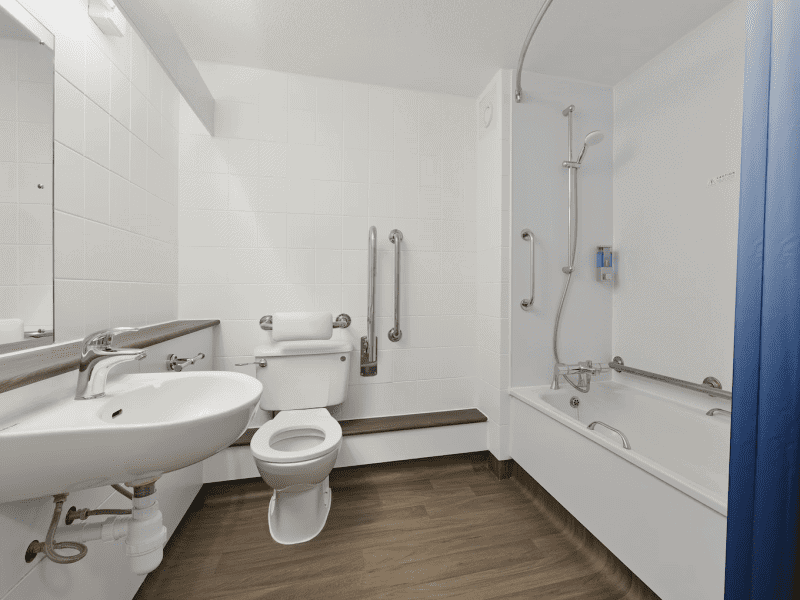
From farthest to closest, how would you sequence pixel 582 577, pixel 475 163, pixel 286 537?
1. pixel 475 163
2. pixel 286 537
3. pixel 582 577

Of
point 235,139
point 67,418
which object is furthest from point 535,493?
point 235,139

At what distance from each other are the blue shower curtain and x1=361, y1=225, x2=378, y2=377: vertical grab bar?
54.8 inches

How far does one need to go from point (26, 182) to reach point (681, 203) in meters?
2.42

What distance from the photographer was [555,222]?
1862 mm

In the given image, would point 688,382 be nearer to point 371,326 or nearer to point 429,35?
point 371,326

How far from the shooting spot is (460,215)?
203 cm

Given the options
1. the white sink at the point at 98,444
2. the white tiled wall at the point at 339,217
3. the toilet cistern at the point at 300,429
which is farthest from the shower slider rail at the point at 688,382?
the white sink at the point at 98,444

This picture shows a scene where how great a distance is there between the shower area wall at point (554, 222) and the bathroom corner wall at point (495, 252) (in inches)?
1.8

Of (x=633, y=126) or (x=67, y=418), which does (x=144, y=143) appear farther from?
(x=633, y=126)

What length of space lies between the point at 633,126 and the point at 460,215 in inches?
41.1

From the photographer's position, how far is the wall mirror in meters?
0.75

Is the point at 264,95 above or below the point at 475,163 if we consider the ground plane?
above

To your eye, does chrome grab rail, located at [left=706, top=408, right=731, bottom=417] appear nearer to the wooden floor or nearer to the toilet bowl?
the wooden floor

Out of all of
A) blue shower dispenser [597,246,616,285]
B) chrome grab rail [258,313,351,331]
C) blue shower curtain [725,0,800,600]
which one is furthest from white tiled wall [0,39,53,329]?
blue shower dispenser [597,246,616,285]
